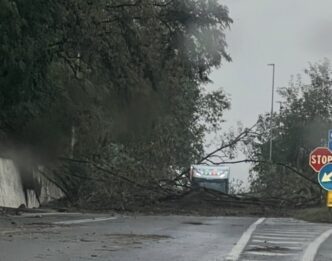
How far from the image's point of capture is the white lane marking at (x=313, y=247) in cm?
1153

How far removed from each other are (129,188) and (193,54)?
586cm

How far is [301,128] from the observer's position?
175 feet

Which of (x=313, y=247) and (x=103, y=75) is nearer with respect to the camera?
(x=313, y=247)

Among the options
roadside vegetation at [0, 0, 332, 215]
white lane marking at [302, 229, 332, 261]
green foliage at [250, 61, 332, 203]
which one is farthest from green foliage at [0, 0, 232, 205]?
green foliage at [250, 61, 332, 203]

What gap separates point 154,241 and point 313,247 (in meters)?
2.90

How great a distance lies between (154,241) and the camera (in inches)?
524

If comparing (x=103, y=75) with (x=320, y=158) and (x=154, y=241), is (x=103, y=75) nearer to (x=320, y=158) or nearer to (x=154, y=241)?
(x=320, y=158)

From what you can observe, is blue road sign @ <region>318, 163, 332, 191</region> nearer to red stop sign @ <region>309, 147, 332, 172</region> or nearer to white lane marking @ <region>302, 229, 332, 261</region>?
red stop sign @ <region>309, 147, 332, 172</region>

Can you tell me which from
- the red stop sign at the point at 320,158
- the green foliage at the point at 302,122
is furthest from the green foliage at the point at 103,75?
the green foliage at the point at 302,122

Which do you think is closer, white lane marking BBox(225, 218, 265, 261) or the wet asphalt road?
the wet asphalt road

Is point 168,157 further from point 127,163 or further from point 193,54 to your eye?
point 193,54

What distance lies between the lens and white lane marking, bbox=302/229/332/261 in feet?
37.8

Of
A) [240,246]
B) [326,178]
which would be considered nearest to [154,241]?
[240,246]

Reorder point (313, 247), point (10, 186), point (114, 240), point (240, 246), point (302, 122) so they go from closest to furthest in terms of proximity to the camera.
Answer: point (240, 246), point (313, 247), point (114, 240), point (10, 186), point (302, 122)
